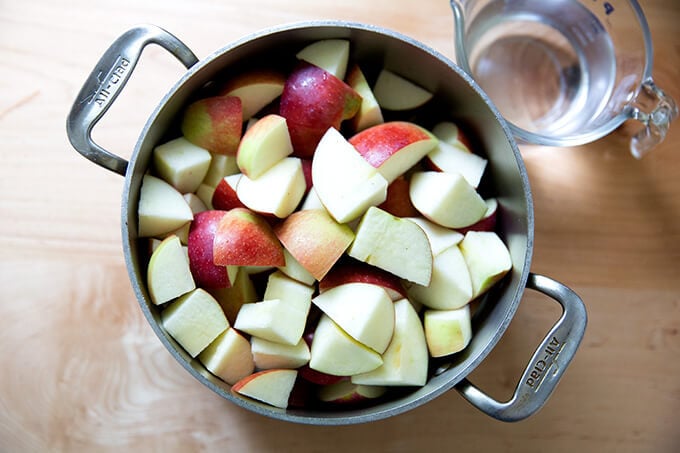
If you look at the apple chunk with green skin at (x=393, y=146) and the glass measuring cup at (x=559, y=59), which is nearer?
the apple chunk with green skin at (x=393, y=146)

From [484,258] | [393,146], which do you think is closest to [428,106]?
[393,146]

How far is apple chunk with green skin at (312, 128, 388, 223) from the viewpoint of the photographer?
79 centimetres

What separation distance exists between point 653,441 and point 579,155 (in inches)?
20.2

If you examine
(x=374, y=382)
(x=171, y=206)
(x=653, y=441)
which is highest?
(x=171, y=206)

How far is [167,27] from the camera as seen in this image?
3.21 ft

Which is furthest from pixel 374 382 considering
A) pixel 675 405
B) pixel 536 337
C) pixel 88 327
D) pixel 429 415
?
pixel 675 405

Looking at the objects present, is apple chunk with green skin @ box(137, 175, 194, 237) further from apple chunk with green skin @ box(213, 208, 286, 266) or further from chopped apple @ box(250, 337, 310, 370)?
chopped apple @ box(250, 337, 310, 370)

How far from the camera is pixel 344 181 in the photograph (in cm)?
79

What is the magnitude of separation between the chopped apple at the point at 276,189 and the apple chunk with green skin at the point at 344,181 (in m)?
0.03

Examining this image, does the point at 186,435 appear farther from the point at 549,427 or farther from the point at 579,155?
the point at 579,155

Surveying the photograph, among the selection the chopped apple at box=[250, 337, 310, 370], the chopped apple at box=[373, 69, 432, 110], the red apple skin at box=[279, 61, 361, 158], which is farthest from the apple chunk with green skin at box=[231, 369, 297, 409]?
the chopped apple at box=[373, 69, 432, 110]

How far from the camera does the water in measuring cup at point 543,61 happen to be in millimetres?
1058

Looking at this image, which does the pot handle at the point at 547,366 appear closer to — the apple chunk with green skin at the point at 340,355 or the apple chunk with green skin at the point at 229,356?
the apple chunk with green skin at the point at 340,355

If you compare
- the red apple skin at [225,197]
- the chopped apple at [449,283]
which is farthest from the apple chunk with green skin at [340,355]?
the red apple skin at [225,197]
